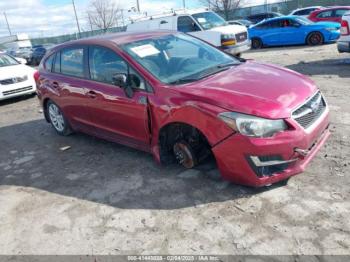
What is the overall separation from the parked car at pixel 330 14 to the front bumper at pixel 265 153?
52.4 ft

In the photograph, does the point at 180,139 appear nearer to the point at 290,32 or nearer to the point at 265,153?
the point at 265,153

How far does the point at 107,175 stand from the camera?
4.62m

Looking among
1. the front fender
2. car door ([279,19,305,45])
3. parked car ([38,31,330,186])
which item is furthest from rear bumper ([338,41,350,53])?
the front fender

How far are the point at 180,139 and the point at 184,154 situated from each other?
196mm

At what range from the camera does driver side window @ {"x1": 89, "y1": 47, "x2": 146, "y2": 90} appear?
4520 millimetres

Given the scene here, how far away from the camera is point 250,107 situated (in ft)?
11.3

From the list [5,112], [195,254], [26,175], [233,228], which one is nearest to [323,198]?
[233,228]

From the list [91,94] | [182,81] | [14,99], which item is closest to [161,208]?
[182,81]

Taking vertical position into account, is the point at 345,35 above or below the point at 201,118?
below

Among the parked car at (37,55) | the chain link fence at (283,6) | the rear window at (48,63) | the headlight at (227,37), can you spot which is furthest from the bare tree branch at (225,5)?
the rear window at (48,63)

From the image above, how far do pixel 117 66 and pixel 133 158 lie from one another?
1.32 meters

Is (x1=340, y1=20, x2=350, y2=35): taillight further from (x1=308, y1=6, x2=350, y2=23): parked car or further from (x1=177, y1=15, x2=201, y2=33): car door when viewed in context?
(x1=308, y1=6, x2=350, y2=23): parked car

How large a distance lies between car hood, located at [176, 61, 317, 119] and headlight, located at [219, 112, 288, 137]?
2.0 inches

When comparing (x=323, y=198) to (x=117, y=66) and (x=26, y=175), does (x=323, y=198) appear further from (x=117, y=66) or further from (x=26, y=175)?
(x=26, y=175)
